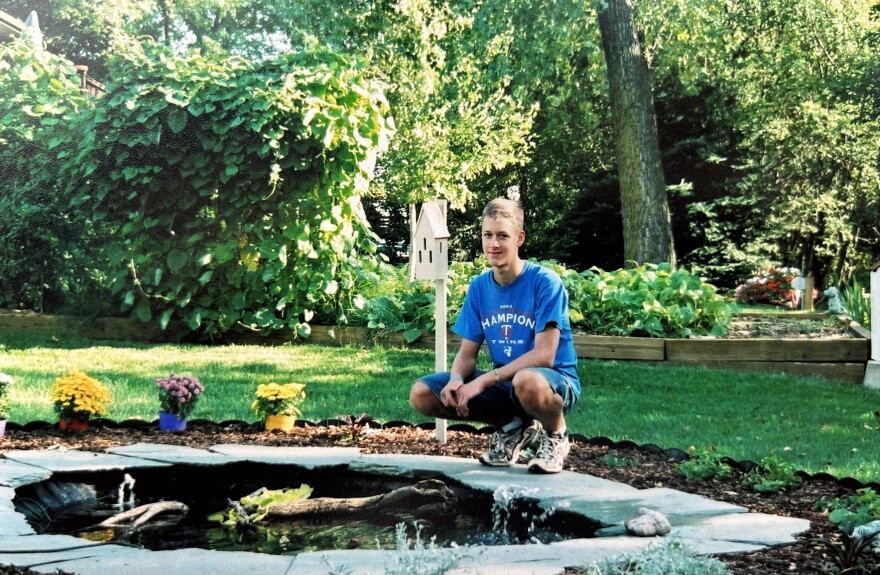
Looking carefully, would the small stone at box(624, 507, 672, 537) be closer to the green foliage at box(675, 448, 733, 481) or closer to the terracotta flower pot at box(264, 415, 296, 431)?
the green foliage at box(675, 448, 733, 481)

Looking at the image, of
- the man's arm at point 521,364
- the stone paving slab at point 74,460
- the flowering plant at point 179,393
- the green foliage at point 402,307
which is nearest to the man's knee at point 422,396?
the man's arm at point 521,364

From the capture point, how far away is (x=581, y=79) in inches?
840

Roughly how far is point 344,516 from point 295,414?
1.53 m

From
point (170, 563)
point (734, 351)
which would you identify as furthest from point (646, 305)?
point (170, 563)

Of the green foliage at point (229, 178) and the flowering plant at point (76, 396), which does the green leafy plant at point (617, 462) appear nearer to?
the flowering plant at point (76, 396)

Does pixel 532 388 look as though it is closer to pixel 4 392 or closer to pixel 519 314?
pixel 519 314

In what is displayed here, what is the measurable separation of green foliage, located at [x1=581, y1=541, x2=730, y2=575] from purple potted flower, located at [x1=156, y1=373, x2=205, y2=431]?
286 centimetres

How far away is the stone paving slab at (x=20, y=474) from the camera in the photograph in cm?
384

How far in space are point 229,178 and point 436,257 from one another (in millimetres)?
4551

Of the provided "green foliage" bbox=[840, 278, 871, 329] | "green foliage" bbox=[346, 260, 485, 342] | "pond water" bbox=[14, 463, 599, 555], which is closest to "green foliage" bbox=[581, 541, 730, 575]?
"pond water" bbox=[14, 463, 599, 555]

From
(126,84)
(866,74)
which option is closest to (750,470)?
(126,84)

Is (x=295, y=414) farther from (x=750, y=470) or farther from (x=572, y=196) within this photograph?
(x=572, y=196)

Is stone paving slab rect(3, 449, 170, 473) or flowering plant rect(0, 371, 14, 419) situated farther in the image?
flowering plant rect(0, 371, 14, 419)

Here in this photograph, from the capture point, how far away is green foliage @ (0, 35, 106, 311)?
953cm
